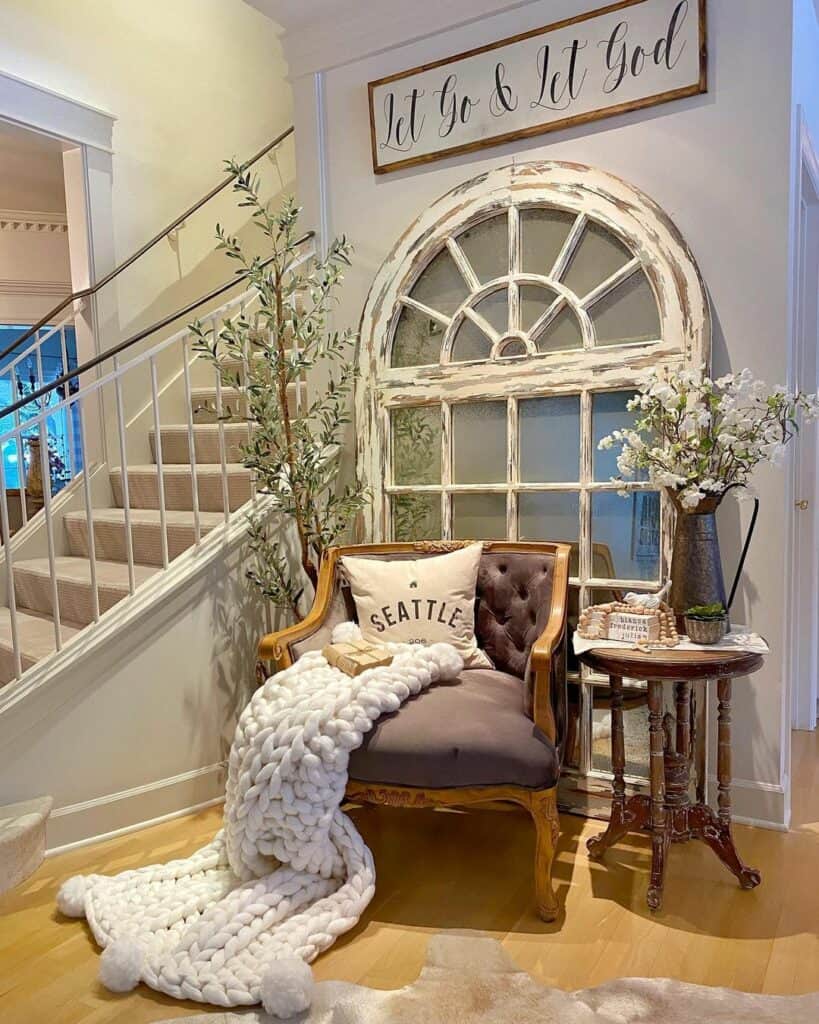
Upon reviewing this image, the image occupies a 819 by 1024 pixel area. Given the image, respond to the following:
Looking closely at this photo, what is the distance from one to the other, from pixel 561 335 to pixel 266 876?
187 cm

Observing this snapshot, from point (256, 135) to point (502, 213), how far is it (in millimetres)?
2639

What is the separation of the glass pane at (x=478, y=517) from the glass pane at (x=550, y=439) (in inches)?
6.1

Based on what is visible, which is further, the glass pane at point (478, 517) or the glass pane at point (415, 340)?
the glass pane at point (415, 340)

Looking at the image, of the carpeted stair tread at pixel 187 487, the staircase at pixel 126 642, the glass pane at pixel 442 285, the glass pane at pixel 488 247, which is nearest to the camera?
the staircase at pixel 126 642

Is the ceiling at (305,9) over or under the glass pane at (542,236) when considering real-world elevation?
over

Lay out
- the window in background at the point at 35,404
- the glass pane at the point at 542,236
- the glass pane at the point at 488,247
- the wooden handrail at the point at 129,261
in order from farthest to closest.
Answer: the window in background at the point at 35,404 < the wooden handrail at the point at 129,261 < the glass pane at the point at 488,247 < the glass pane at the point at 542,236

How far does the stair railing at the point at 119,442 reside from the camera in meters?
2.46

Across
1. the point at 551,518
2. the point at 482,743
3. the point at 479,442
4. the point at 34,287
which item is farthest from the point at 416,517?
the point at 34,287

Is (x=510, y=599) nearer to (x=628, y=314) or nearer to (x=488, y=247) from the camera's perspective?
(x=628, y=314)

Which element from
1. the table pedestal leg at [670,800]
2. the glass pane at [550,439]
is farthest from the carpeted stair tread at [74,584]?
the table pedestal leg at [670,800]

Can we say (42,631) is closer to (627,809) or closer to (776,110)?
(627,809)

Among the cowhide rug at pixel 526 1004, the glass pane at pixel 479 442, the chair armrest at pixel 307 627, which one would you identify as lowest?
the cowhide rug at pixel 526 1004

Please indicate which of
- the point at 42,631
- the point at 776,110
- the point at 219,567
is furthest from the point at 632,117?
the point at 42,631

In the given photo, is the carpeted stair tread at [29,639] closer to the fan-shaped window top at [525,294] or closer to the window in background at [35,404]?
the fan-shaped window top at [525,294]
